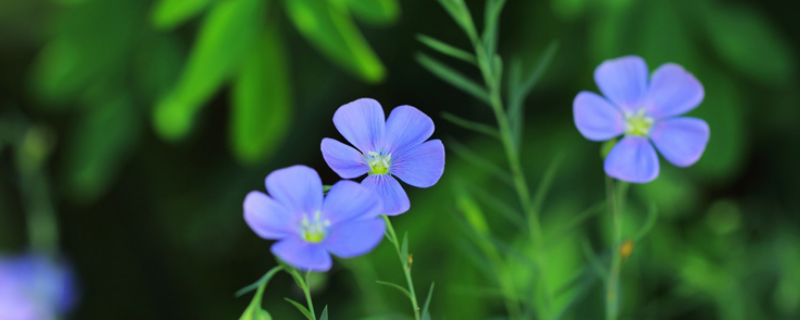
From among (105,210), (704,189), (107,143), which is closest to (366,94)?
(107,143)

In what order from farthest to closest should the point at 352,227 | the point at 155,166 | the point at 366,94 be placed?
the point at 155,166 < the point at 366,94 < the point at 352,227

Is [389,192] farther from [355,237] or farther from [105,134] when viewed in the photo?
[105,134]

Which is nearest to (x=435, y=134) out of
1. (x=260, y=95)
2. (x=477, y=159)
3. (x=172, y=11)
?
(x=260, y=95)

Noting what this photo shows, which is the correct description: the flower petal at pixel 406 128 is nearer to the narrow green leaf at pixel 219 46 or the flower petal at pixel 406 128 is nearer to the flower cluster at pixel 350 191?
the flower cluster at pixel 350 191

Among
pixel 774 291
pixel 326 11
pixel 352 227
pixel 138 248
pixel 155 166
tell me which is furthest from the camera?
pixel 138 248

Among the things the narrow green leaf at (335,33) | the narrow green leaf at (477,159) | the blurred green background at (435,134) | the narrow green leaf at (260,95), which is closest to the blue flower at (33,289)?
the blurred green background at (435,134)

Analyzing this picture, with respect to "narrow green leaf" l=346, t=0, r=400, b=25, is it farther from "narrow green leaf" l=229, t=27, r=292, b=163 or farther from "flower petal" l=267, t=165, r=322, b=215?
"flower petal" l=267, t=165, r=322, b=215

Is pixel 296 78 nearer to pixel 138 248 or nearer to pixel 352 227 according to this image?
pixel 138 248
